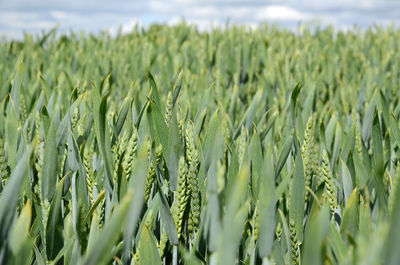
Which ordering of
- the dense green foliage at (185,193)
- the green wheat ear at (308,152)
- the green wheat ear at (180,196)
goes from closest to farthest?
1. the dense green foliage at (185,193)
2. the green wheat ear at (180,196)
3. the green wheat ear at (308,152)

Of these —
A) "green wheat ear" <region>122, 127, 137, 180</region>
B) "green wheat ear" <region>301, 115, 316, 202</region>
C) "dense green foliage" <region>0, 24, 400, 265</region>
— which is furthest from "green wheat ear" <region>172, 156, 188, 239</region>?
"green wheat ear" <region>301, 115, 316, 202</region>

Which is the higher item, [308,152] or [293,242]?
[308,152]

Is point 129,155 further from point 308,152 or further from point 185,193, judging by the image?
point 308,152

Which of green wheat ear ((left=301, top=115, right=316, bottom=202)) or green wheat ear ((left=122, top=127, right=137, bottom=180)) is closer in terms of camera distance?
green wheat ear ((left=122, top=127, right=137, bottom=180))

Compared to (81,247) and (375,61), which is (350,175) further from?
(375,61)

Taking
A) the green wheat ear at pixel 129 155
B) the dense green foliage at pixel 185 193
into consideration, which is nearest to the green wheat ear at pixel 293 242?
the dense green foliage at pixel 185 193

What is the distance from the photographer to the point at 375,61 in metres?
3.15

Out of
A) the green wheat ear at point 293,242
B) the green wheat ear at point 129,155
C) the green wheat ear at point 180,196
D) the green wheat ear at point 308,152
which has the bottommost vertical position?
→ the green wheat ear at point 293,242

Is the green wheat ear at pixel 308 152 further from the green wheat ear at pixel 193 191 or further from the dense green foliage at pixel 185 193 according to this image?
the green wheat ear at pixel 193 191

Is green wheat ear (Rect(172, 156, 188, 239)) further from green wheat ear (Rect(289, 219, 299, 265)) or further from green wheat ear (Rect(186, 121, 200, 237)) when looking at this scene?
green wheat ear (Rect(289, 219, 299, 265))

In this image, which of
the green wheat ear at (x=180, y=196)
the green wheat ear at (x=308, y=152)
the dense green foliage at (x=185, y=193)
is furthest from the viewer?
the green wheat ear at (x=308, y=152)

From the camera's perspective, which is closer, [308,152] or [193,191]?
[193,191]

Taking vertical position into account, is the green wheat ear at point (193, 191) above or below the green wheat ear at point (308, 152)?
below

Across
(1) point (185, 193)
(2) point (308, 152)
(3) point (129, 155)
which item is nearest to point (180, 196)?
(1) point (185, 193)
